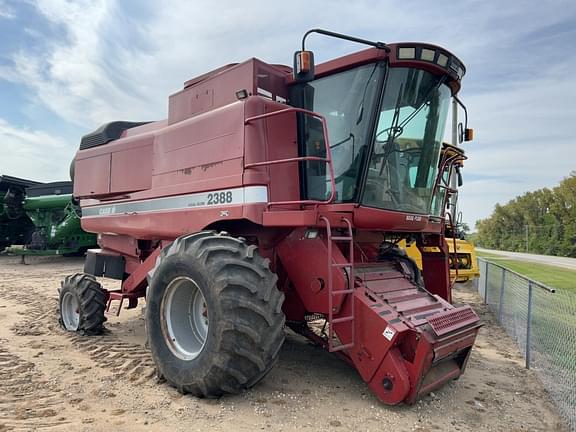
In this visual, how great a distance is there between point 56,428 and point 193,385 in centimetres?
104

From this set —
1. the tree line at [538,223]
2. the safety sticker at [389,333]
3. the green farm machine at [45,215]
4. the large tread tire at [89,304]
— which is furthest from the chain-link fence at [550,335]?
the tree line at [538,223]

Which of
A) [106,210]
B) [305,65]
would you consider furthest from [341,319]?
[106,210]

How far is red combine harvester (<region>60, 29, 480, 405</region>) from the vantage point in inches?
146

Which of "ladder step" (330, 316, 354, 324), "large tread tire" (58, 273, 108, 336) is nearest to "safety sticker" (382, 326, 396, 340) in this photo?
"ladder step" (330, 316, 354, 324)

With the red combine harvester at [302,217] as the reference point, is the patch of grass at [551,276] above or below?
below

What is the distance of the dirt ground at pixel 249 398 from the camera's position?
3.48m

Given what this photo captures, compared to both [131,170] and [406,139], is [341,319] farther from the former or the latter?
[131,170]

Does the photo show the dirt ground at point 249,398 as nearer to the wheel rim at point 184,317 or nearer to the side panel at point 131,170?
the wheel rim at point 184,317

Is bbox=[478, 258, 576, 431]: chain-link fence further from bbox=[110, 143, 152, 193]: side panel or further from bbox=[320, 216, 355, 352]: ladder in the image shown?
bbox=[110, 143, 152, 193]: side panel

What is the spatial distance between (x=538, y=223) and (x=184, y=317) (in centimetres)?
7112

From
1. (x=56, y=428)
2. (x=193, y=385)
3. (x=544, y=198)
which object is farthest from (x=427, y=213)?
(x=544, y=198)

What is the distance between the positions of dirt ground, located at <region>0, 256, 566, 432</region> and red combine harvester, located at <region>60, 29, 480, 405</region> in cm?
20

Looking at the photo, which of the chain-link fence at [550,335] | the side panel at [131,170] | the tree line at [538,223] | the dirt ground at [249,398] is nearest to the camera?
the dirt ground at [249,398]

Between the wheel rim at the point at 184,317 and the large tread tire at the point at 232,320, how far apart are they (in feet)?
0.99
